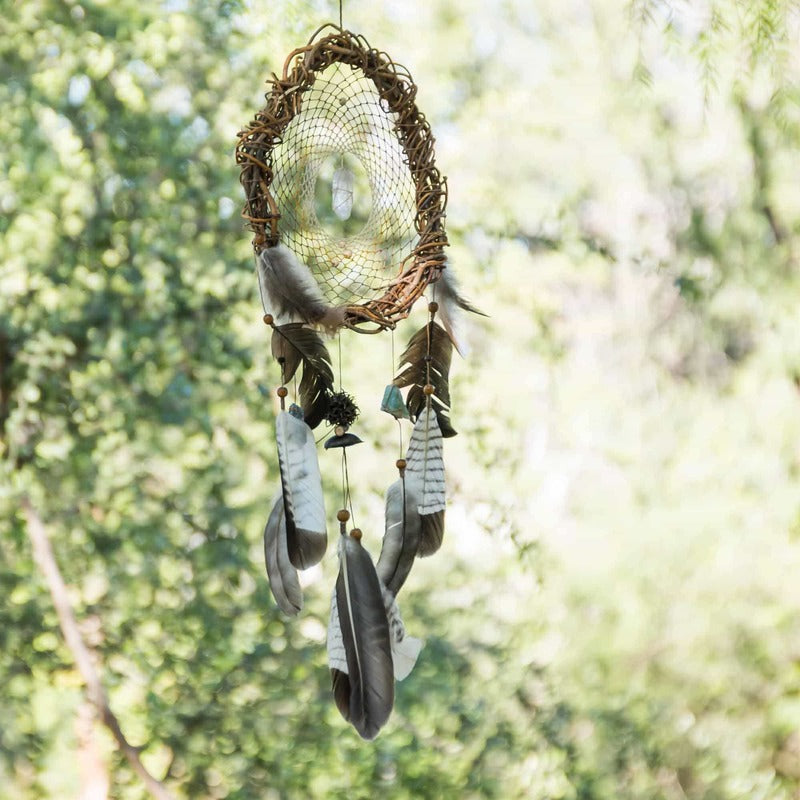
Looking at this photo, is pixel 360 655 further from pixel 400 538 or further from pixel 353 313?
pixel 353 313

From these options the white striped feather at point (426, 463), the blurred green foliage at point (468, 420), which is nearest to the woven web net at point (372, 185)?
the white striped feather at point (426, 463)

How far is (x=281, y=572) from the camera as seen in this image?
1107mm

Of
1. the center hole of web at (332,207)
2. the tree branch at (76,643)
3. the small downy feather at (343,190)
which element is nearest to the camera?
the small downy feather at (343,190)

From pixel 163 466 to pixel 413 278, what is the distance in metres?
1.63

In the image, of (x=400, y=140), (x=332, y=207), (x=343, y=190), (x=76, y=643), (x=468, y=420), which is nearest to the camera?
(x=400, y=140)

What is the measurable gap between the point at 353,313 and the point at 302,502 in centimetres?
20

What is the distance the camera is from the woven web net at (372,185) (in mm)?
1180

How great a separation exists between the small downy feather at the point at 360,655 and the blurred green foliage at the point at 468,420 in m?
1.53

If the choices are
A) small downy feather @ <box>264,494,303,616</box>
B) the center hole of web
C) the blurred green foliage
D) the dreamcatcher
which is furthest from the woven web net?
the blurred green foliage

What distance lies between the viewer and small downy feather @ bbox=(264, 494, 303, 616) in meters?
1.10

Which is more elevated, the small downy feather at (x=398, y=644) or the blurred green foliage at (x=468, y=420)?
the blurred green foliage at (x=468, y=420)

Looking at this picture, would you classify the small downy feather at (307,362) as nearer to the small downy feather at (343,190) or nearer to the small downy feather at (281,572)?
the small downy feather at (281,572)

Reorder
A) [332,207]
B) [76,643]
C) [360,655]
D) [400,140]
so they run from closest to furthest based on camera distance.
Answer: [360,655] < [400,140] < [332,207] < [76,643]

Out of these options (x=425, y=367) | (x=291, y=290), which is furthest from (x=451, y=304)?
(x=291, y=290)
